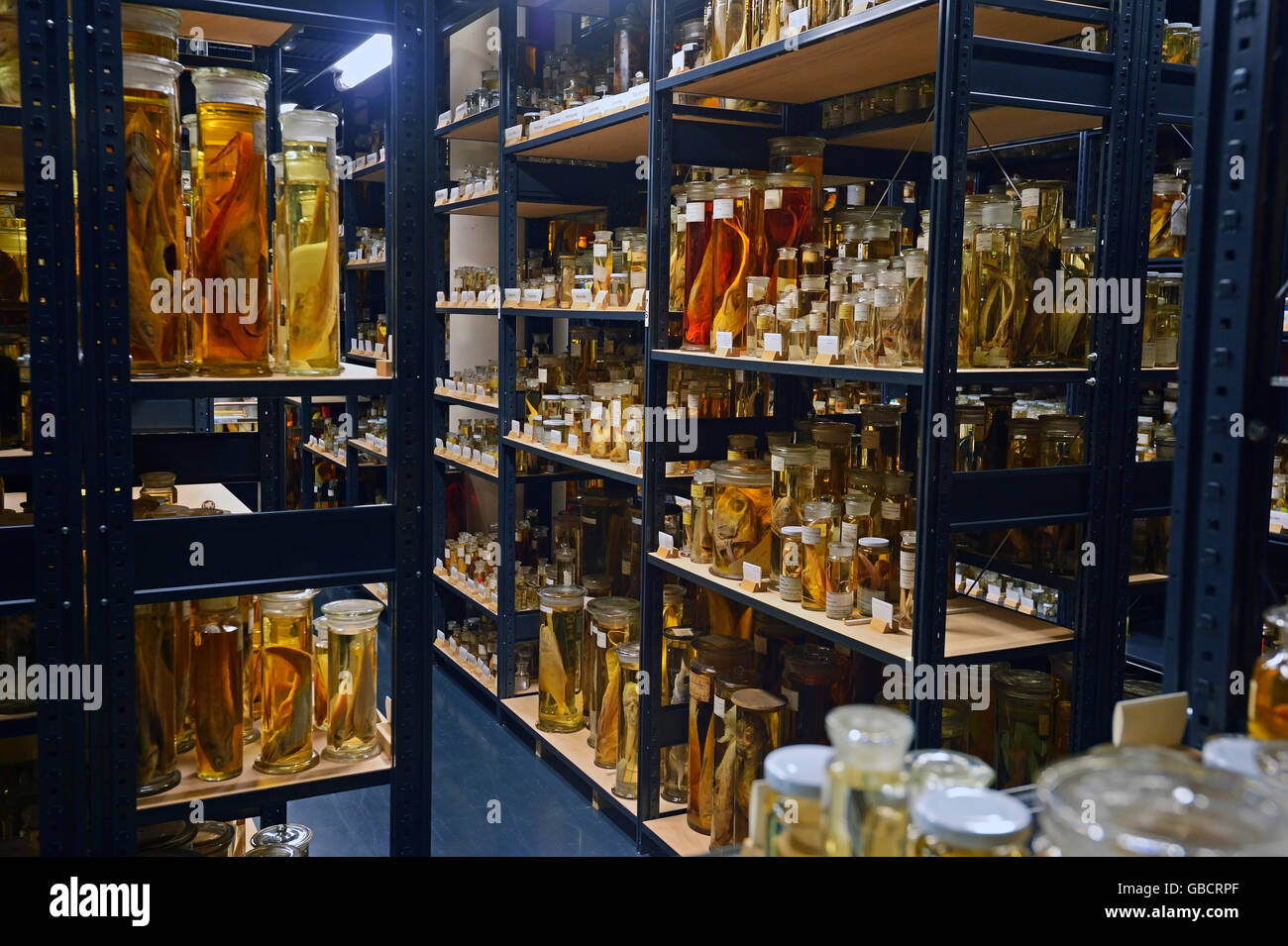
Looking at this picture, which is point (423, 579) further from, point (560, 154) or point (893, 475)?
point (560, 154)

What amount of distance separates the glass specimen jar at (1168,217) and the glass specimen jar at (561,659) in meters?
2.23

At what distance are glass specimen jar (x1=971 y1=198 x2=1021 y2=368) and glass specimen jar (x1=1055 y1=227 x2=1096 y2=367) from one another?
5.5 inches

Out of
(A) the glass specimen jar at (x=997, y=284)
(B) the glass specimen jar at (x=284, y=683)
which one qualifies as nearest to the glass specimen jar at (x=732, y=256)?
(A) the glass specimen jar at (x=997, y=284)

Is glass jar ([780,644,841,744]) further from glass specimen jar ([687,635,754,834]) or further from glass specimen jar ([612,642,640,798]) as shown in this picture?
glass specimen jar ([612,642,640,798])

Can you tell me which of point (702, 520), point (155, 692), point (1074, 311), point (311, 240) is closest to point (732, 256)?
point (702, 520)

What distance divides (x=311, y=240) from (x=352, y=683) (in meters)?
0.84

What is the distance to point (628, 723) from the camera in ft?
11.8

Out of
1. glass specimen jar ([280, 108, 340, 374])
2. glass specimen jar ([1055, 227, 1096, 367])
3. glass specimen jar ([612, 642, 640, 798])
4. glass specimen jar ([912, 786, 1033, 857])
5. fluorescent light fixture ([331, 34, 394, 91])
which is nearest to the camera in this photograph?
glass specimen jar ([912, 786, 1033, 857])

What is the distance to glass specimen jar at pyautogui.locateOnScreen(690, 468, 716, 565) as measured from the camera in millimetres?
3070

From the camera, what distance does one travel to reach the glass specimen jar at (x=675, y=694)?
3.38 m

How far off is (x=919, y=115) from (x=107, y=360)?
6.79 ft

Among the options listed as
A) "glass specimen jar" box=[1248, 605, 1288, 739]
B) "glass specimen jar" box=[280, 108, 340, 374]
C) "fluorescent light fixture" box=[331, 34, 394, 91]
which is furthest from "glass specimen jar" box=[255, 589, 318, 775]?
"fluorescent light fixture" box=[331, 34, 394, 91]

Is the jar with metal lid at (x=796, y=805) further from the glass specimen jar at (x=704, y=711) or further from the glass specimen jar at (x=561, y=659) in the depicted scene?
the glass specimen jar at (x=561, y=659)
